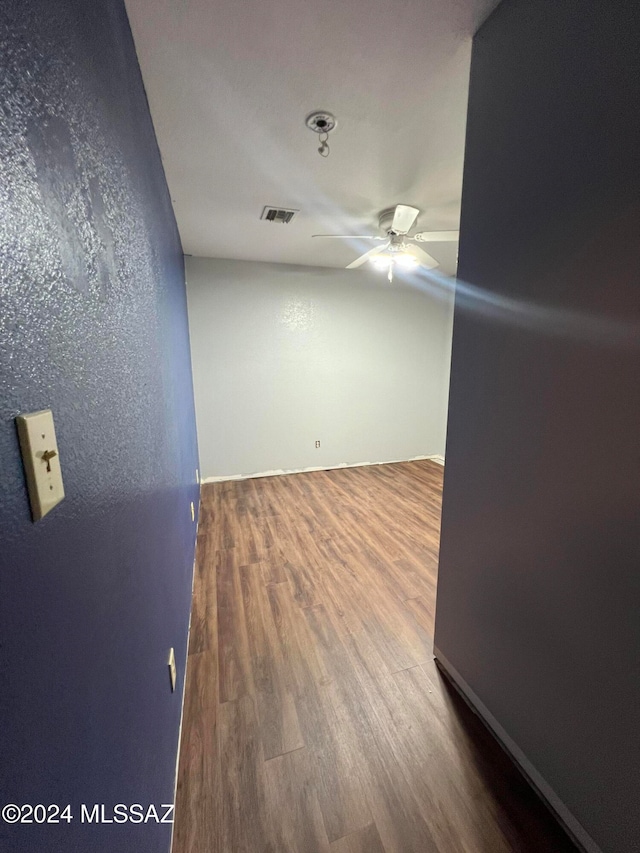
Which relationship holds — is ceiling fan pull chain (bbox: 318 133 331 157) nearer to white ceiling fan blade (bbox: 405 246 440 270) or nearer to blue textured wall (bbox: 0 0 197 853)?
blue textured wall (bbox: 0 0 197 853)

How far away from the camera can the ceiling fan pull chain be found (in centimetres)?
160

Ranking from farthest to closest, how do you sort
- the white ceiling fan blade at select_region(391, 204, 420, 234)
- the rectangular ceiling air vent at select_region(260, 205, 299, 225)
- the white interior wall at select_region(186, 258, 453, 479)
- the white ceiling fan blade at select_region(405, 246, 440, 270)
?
the white interior wall at select_region(186, 258, 453, 479) < the white ceiling fan blade at select_region(405, 246, 440, 270) < the rectangular ceiling air vent at select_region(260, 205, 299, 225) < the white ceiling fan blade at select_region(391, 204, 420, 234)

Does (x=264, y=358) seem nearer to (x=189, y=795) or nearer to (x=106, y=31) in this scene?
(x=106, y=31)

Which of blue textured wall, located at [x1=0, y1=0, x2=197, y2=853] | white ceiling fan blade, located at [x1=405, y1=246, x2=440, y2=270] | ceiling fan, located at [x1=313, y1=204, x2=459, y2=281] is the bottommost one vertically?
blue textured wall, located at [x1=0, y1=0, x2=197, y2=853]

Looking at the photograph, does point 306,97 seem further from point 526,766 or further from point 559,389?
point 526,766

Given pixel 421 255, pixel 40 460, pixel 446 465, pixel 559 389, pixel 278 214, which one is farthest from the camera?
pixel 421 255

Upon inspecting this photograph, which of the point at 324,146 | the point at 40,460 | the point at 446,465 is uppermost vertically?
the point at 324,146

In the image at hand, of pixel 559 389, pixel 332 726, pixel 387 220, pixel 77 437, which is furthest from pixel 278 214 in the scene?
pixel 332 726

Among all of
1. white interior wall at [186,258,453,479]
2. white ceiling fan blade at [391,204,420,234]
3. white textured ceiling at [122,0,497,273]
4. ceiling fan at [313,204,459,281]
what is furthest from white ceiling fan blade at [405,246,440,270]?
white interior wall at [186,258,453,479]

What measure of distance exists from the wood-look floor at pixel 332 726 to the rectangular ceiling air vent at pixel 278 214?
8.34 ft

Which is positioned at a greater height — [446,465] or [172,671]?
[446,465]

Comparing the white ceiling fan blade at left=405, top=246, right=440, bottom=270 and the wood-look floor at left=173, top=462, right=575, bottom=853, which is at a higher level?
the white ceiling fan blade at left=405, top=246, right=440, bottom=270

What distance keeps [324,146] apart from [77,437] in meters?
1.87

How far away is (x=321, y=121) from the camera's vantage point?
4.89ft
